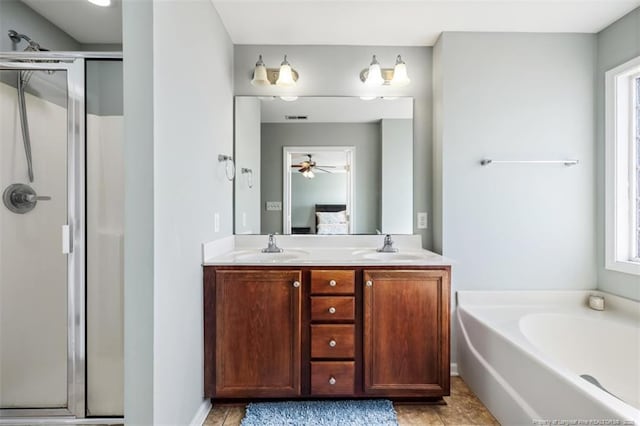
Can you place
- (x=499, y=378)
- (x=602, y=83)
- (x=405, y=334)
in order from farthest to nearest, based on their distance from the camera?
(x=602, y=83), (x=405, y=334), (x=499, y=378)

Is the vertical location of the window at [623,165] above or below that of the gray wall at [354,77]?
below

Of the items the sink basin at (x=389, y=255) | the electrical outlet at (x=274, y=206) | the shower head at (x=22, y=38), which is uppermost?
the shower head at (x=22, y=38)

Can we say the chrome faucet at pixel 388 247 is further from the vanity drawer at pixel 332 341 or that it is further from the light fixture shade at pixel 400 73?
the light fixture shade at pixel 400 73

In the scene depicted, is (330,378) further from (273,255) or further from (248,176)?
(248,176)

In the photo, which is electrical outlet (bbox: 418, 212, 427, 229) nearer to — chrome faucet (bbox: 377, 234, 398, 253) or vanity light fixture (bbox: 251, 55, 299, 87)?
chrome faucet (bbox: 377, 234, 398, 253)

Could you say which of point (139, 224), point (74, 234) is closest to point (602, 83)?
point (139, 224)

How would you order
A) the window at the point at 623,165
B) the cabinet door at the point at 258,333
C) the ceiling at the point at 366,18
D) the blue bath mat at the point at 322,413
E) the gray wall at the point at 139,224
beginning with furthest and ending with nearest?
the window at the point at 623,165 < the ceiling at the point at 366,18 < the cabinet door at the point at 258,333 < the blue bath mat at the point at 322,413 < the gray wall at the point at 139,224

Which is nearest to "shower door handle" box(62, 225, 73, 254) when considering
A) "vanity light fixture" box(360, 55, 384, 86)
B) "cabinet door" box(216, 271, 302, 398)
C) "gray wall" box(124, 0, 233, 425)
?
"gray wall" box(124, 0, 233, 425)

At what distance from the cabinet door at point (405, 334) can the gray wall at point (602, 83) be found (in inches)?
50.9

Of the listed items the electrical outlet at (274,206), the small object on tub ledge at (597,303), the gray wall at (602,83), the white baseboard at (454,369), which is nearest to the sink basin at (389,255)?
the electrical outlet at (274,206)

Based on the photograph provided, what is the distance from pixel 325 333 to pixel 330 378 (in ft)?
0.87

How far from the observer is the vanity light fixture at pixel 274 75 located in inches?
92.5

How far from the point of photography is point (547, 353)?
6.48ft

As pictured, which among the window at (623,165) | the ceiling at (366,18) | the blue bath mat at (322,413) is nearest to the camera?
the blue bath mat at (322,413)
